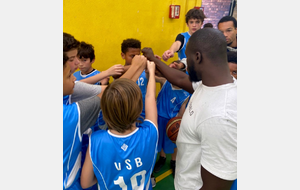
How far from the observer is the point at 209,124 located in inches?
46.2

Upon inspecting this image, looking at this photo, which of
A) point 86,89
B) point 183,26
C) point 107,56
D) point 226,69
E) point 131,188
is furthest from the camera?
point 183,26

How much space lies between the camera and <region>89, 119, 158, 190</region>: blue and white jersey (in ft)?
4.47

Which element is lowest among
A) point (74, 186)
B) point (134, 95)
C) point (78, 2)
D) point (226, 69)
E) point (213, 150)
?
point (74, 186)

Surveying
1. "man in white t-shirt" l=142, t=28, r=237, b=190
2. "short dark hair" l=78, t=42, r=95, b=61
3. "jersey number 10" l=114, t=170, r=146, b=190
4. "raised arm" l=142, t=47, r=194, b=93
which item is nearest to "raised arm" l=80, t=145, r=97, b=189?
"jersey number 10" l=114, t=170, r=146, b=190

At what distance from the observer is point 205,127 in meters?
1.19

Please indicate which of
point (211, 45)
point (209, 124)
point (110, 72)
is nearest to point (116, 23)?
point (110, 72)

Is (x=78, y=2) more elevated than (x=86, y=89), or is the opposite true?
(x=78, y=2)

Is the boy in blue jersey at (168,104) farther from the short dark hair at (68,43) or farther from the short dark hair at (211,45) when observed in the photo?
the short dark hair at (68,43)

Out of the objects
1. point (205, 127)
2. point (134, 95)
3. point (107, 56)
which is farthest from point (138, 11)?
point (205, 127)

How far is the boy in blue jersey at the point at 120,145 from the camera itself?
1.34 metres

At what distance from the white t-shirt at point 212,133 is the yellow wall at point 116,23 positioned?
2.85 meters

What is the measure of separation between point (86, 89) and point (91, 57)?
4.69 ft

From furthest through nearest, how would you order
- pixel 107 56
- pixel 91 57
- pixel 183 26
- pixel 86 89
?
pixel 183 26, pixel 107 56, pixel 91 57, pixel 86 89

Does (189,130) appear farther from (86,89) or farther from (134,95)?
(86,89)
